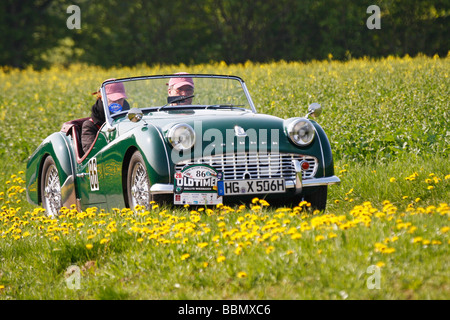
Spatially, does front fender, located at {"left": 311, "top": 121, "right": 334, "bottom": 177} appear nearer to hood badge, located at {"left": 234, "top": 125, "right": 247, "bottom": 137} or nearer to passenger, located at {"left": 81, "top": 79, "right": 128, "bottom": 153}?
hood badge, located at {"left": 234, "top": 125, "right": 247, "bottom": 137}

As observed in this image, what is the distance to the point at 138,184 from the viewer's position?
21.0 ft

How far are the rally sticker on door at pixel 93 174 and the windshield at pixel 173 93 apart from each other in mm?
588

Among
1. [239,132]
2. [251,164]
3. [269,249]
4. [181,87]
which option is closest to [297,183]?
[251,164]

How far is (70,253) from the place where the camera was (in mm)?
5602

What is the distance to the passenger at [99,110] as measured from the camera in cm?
772

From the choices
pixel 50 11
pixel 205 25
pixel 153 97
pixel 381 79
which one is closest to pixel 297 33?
pixel 205 25

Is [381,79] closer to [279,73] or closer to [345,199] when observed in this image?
[279,73]

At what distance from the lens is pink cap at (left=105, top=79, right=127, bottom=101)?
7730 mm

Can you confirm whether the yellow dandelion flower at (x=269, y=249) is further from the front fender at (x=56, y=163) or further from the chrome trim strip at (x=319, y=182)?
the front fender at (x=56, y=163)

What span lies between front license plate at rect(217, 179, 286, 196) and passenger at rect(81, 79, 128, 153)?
2215 mm

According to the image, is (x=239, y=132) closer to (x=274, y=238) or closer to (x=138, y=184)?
(x=138, y=184)
